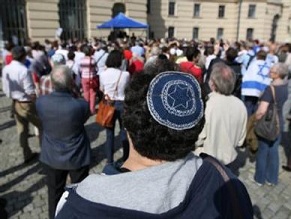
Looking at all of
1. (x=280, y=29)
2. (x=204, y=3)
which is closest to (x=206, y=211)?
(x=204, y=3)

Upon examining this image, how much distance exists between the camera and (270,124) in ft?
14.7

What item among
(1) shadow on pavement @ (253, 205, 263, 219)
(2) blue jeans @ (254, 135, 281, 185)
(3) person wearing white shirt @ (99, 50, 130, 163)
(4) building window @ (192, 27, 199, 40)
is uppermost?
(4) building window @ (192, 27, 199, 40)

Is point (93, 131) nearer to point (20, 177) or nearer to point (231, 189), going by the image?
point (20, 177)

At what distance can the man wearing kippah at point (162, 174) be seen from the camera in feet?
3.86

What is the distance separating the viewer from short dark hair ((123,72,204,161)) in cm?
131

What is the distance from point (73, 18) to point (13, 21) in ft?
15.8

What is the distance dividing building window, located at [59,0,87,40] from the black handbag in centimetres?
2035

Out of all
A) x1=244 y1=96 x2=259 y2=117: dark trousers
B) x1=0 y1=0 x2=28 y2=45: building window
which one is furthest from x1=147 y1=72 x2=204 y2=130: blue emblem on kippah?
x1=0 y1=0 x2=28 y2=45: building window

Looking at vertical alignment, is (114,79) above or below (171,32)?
below

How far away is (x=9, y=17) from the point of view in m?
19.3

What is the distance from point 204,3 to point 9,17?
26.0 m

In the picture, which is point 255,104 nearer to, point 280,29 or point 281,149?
point 281,149

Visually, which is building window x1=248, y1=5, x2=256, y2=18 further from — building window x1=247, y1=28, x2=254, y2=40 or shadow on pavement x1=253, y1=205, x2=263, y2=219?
shadow on pavement x1=253, y1=205, x2=263, y2=219

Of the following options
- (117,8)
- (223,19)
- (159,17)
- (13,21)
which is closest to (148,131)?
(13,21)
